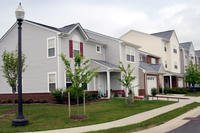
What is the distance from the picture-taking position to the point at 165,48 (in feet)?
168

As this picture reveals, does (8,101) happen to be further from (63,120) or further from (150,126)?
(150,126)

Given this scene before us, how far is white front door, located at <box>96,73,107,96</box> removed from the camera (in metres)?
31.1

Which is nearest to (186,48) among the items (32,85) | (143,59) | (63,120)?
(143,59)

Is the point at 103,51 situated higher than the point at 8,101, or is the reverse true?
the point at 103,51

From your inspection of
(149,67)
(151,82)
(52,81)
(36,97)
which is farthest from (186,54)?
(36,97)

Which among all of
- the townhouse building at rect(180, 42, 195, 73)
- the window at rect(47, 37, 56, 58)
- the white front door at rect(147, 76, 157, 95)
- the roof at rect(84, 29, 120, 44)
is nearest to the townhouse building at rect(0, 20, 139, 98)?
the window at rect(47, 37, 56, 58)

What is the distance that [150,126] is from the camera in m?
13.8

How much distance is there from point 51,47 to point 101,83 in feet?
25.9

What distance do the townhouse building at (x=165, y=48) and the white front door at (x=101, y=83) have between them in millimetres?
16600

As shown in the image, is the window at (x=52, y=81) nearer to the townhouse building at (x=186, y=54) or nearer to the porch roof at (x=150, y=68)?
the porch roof at (x=150, y=68)

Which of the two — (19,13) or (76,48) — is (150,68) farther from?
(19,13)

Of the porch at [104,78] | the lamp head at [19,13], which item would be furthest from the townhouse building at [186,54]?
the lamp head at [19,13]

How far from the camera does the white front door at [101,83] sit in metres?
31.1

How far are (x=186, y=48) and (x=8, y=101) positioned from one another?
46.7m
